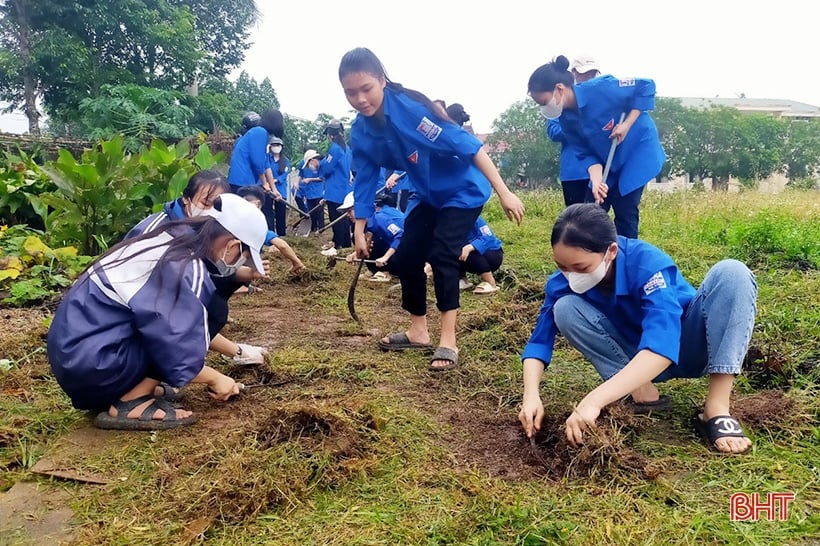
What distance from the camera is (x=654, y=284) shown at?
192 centimetres

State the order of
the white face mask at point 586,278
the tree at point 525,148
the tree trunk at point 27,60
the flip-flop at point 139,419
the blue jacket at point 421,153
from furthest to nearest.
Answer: the tree at point 525,148 → the tree trunk at point 27,60 → the blue jacket at point 421,153 → the flip-flop at point 139,419 → the white face mask at point 586,278

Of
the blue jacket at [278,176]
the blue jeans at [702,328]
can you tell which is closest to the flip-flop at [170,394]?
the blue jeans at [702,328]

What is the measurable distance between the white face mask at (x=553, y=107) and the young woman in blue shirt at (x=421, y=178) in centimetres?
86

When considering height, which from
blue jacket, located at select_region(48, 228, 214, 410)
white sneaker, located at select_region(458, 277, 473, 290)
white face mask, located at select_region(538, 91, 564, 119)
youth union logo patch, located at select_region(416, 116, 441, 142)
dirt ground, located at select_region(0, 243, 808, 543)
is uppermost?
white face mask, located at select_region(538, 91, 564, 119)

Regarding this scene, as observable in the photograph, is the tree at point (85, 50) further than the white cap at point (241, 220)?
Yes

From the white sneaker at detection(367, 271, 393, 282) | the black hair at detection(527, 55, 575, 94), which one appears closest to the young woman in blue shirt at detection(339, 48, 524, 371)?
the black hair at detection(527, 55, 575, 94)

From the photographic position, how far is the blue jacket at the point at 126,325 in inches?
79.7

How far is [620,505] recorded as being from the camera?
5.28 ft

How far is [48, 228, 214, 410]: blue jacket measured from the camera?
2.03 metres

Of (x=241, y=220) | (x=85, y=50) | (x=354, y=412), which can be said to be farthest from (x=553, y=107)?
A: (x=85, y=50)

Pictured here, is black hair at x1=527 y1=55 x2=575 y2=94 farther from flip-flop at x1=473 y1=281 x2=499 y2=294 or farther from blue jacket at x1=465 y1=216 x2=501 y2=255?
flip-flop at x1=473 y1=281 x2=499 y2=294

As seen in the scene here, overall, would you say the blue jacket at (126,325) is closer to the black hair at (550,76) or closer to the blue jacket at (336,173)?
the black hair at (550,76)

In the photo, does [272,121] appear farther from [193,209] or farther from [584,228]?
[584,228]

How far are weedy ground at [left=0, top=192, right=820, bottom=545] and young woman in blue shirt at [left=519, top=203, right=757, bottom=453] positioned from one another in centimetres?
12
